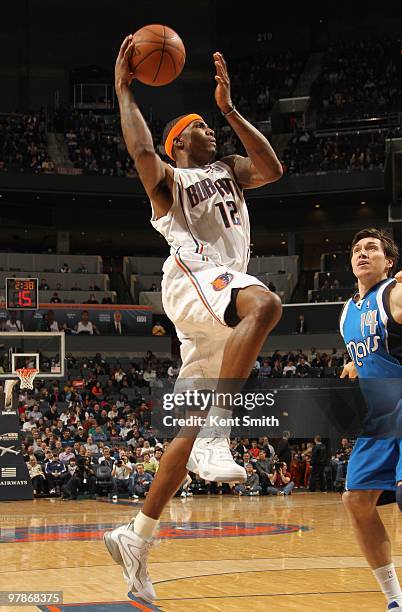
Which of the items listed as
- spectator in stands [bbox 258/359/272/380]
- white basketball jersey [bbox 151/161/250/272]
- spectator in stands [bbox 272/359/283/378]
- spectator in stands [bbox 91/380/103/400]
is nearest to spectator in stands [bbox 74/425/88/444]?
spectator in stands [bbox 91/380/103/400]

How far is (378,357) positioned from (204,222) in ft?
5.30

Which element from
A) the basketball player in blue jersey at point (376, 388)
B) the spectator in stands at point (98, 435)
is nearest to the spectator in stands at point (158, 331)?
the spectator in stands at point (98, 435)

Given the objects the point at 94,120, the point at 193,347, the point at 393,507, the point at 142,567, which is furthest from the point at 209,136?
the point at 94,120

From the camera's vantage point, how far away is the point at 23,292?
19.9m

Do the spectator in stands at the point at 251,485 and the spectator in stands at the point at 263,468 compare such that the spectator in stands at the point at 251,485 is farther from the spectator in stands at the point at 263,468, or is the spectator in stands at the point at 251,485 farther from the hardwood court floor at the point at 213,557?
the hardwood court floor at the point at 213,557

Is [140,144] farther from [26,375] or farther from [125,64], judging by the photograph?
[26,375]

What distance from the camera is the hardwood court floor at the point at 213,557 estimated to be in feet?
24.6

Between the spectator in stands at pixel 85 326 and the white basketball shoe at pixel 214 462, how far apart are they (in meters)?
23.7

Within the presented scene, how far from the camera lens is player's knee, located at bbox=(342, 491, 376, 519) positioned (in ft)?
19.1

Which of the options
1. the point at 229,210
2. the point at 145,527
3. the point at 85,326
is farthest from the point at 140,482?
the point at 229,210

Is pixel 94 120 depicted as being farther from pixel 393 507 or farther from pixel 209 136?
pixel 209 136

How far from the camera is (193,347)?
15.6 ft

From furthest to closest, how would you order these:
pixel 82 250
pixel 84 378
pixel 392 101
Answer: pixel 82 250
pixel 392 101
pixel 84 378

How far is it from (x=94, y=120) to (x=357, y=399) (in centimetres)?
1798
